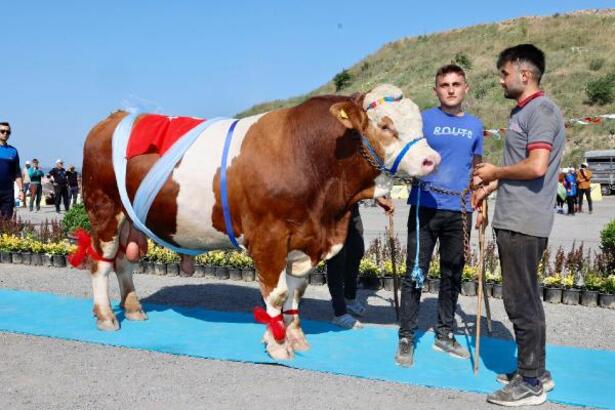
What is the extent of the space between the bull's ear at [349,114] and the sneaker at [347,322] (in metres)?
2.17

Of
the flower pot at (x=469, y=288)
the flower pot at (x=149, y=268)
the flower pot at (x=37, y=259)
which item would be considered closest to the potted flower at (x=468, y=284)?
the flower pot at (x=469, y=288)

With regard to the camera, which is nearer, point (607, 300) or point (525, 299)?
point (525, 299)

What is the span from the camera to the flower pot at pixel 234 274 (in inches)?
338

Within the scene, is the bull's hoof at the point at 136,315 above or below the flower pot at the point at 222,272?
above

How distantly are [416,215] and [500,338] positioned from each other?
154 cm

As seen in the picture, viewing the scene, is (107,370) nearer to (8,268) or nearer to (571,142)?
(8,268)

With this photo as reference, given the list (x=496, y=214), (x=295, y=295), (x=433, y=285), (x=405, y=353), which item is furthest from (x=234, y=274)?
(x=496, y=214)

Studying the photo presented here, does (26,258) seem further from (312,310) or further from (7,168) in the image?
(312,310)

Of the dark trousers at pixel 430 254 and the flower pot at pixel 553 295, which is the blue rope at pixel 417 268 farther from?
the flower pot at pixel 553 295

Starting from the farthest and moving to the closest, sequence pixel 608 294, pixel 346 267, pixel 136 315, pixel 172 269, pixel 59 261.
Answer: pixel 59 261
pixel 172 269
pixel 608 294
pixel 346 267
pixel 136 315

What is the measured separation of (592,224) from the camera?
55.3 ft

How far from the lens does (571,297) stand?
716 centimetres

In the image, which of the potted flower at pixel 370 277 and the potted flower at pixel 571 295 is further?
the potted flower at pixel 370 277

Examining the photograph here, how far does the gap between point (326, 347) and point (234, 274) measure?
3.36 meters
